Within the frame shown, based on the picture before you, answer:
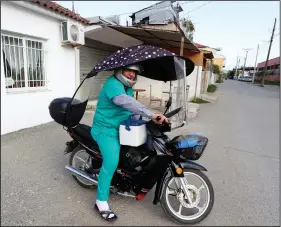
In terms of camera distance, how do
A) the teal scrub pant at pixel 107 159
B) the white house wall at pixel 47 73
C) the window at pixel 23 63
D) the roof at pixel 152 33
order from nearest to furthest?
the teal scrub pant at pixel 107 159, the white house wall at pixel 47 73, the window at pixel 23 63, the roof at pixel 152 33

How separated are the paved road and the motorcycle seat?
70 cm

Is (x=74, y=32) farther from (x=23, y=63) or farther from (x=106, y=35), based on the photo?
(x=106, y=35)

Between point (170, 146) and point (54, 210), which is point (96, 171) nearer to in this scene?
point (54, 210)

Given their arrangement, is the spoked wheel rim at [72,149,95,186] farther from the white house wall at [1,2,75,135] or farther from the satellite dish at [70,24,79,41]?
the satellite dish at [70,24,79,41]

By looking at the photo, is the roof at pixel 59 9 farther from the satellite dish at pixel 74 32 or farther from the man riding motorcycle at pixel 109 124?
the man riding motorcycle at pixel 109 124

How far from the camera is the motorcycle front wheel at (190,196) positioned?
2.25m

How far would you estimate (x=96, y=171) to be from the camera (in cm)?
263

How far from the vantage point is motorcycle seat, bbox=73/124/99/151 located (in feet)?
8.11

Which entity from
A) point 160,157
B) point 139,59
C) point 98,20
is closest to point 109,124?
point 160,157

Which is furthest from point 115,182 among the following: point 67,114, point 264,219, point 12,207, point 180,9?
point 180,9

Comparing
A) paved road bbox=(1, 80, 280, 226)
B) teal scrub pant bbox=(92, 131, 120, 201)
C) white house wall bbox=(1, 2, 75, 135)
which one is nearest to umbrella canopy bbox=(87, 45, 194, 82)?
teal scrub pant bbox=(92, 131, 120, 201)

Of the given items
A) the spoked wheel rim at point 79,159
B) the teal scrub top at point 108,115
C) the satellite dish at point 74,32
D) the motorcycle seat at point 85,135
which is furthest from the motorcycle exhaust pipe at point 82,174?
the satellite dish at point 74,32

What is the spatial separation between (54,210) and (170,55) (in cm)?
208

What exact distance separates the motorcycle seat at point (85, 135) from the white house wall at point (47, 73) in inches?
73.1
